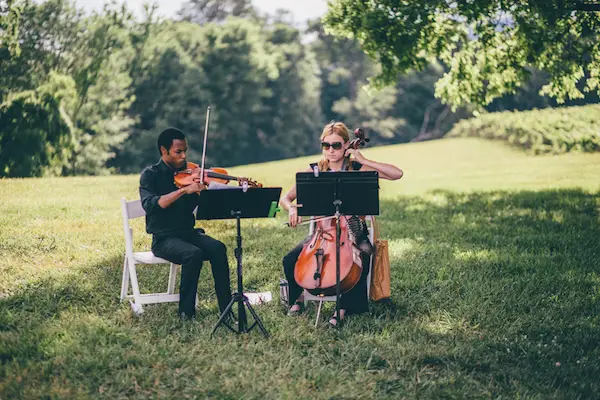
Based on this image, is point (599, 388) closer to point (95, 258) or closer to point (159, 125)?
point (95, 258)

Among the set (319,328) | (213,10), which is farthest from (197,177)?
(213,10)

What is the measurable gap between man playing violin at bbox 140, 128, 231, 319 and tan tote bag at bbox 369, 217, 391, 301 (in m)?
1.43

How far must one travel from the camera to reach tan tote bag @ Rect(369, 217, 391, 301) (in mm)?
5961

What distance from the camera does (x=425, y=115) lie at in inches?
2399

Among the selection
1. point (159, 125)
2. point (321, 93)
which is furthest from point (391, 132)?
point (159, 125)

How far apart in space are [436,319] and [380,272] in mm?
711

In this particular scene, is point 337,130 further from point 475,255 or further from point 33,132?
point 33,132

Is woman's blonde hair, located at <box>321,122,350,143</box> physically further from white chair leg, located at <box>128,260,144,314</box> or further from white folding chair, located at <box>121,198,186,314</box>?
white chair leg, located at <box>128,260,144,314</box>

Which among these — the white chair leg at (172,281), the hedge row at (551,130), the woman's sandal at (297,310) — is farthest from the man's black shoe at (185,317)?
the hedge row at (551,130)

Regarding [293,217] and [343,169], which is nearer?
[293,217]

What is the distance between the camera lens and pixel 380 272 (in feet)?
19.8

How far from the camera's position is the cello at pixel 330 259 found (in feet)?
18.1

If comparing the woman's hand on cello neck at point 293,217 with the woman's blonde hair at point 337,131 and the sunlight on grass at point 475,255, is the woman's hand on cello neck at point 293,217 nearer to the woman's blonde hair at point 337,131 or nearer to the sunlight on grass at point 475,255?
the woman's blonde hair at point 337,131

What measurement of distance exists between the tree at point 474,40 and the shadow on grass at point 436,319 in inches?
167
